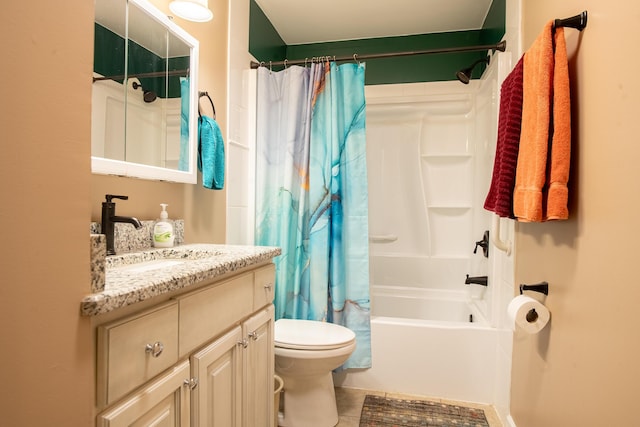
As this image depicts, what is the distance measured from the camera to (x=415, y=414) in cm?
203

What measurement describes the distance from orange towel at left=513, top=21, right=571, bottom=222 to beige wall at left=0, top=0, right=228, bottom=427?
1246 mm

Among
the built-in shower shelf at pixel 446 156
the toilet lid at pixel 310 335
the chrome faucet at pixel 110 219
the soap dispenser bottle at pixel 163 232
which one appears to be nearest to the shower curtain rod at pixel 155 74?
the chrome faucet at pixel 110 219

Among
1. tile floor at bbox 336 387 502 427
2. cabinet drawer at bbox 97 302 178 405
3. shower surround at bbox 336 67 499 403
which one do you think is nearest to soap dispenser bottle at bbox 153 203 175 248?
cabinet drawer at bbox 97 302 178 405

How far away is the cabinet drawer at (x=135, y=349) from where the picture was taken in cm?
73

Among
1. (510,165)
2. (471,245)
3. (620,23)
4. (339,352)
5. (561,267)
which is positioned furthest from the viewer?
(471,245)

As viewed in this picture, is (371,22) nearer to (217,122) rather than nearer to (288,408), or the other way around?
(217,122)

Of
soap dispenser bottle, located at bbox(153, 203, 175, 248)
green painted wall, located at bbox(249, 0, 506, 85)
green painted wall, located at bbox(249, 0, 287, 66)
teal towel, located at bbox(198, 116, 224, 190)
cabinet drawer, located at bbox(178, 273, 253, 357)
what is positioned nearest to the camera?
cabinet drawer, located at bbox(178, 273, 253, 357)

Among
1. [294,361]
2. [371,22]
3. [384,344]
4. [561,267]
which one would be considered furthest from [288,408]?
[371,22]

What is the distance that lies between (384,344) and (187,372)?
150cm

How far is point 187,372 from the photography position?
3.28 feet

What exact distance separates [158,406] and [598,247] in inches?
48.4

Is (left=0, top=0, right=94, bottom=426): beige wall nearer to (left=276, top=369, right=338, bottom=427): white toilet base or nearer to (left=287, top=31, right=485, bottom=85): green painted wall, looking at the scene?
(left=276, top=369, right=338, bottom=427): white toilet base

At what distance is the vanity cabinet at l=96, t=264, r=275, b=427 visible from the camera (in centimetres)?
76

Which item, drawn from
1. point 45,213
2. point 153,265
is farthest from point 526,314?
point 45,213
